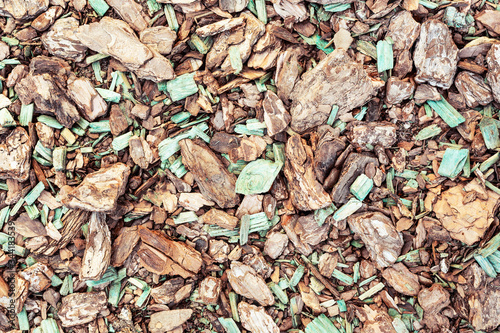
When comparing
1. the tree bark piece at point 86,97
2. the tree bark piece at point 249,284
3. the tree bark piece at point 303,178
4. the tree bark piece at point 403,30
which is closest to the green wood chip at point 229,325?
the tree bark piece at point 249,284

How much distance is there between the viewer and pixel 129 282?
1951 millimetres

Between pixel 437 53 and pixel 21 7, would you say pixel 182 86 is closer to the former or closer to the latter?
pixel 21 7

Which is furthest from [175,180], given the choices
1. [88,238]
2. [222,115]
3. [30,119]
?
[30,119]

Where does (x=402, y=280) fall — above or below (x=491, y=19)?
below

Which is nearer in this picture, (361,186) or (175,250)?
(361,186)

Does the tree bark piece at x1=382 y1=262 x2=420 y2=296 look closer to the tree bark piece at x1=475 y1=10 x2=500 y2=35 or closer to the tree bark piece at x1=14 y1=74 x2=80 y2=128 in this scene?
the tree bark piece at x1=475 y1=10 x2=500 y2=35

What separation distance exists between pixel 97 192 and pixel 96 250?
0.32 meters

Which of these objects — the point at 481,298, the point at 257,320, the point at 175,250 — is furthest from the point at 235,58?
the point at 481,298

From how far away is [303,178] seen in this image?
1.80 meters

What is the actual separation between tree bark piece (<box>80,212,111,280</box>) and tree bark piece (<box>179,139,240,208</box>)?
0.57 m

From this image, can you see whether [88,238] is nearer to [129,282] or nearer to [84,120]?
[129,282]

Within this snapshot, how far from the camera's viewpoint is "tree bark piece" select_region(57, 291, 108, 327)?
6.20ft

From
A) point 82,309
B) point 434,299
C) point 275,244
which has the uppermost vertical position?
point 275,244

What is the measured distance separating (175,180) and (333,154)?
2.88 ft
